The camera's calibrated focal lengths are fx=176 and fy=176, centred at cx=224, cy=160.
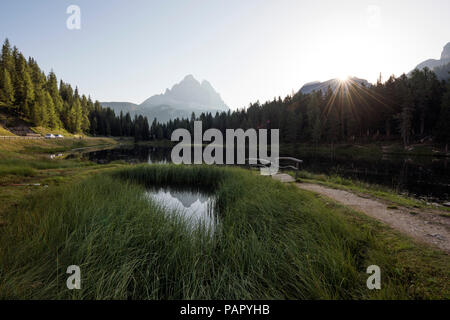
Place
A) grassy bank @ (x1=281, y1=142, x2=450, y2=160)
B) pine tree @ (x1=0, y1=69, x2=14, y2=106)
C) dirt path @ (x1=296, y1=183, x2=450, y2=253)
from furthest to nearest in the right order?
pine tree @ (x1=0, y1=69, x2=14, y2=106)
grassy bank @ (x1=281, y1=142, x2=450, y2=160)
dirt path @ (x1=296, y1=183, x2=450, y2=253)

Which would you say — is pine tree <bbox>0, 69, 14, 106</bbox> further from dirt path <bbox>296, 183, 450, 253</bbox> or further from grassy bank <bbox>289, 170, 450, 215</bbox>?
dirt path <bbox>296, 183, 450, 253</bbox>

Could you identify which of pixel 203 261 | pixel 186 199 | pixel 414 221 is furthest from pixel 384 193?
pixel 186 199

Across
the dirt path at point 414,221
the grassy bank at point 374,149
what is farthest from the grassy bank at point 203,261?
the grassy bank at point 374,149

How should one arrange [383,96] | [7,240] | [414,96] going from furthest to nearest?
[383,96]
[414,96]
[7,240]

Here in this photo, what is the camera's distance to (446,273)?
2.98m

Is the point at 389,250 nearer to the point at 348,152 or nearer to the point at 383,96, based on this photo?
the point at 348,152

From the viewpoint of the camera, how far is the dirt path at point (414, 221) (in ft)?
14.1

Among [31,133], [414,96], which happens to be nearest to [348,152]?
[414,96]

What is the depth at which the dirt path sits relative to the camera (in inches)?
169

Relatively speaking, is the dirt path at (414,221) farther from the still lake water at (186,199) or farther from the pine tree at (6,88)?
the pine tree at (6,88)

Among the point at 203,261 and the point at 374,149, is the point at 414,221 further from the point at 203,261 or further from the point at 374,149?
the point at 374,149

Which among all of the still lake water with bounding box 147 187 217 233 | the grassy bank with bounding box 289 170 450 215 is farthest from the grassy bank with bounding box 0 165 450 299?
the grassy bank with bounding box 289 170 450 215

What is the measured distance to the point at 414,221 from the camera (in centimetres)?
540
